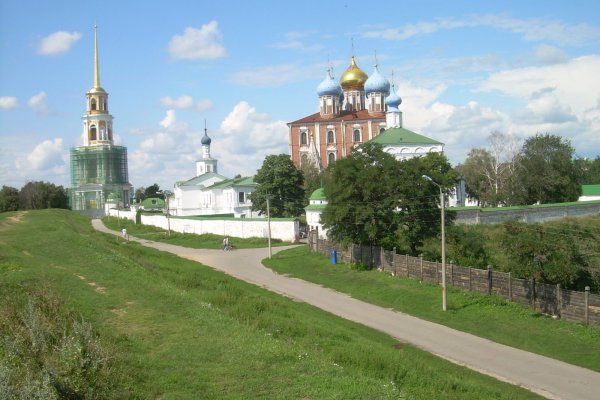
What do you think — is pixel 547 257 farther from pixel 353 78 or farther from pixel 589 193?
pixel 353 78

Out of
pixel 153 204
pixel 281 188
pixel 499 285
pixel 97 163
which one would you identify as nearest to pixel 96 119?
pixel 97 163

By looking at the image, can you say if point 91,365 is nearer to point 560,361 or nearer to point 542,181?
point 560,361

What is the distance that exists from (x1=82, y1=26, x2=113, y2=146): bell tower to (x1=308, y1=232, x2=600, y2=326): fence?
76645 mm

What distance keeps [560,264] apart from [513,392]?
26.2ft

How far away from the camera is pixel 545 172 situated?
58.0 meters

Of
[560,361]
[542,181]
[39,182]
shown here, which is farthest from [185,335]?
[39,182]

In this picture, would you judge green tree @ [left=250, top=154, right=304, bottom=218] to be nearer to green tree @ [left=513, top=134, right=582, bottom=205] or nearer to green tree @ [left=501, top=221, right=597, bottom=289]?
green tree @ [left=513, top=134, right=582, bottom=205]

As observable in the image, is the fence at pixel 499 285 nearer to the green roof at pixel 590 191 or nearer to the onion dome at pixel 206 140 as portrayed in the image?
the green roof at pixel 590 191

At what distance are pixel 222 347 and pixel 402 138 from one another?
5182 cm

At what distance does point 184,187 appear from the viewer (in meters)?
73.4

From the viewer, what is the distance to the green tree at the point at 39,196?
85938 millimetres

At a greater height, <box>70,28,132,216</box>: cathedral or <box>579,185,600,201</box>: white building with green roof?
<box>70,28,132,216</box>: cathedral

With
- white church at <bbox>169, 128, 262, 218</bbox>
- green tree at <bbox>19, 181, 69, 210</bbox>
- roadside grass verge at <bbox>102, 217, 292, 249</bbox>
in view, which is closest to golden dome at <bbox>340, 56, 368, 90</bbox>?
white church at <bbox>169, 128, 262, 218</bbox>

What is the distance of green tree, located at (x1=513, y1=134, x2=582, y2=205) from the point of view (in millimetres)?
58000
